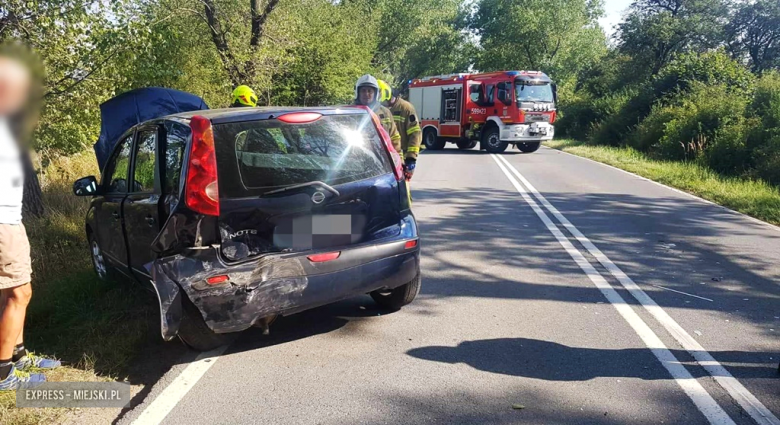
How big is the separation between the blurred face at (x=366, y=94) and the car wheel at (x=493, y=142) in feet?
58.7

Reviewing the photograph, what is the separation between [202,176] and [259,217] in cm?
43

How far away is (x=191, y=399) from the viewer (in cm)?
358

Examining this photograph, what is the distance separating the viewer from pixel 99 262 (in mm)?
→ 5914

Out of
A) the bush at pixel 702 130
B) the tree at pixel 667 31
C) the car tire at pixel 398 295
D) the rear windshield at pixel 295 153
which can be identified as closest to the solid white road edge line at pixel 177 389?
the rear windshield at pixel 295 153

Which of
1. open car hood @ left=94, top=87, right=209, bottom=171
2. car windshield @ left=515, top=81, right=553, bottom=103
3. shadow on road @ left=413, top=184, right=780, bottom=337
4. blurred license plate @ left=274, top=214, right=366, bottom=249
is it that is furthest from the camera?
car windshield @ left=515, top=81, right=553, bottom=103

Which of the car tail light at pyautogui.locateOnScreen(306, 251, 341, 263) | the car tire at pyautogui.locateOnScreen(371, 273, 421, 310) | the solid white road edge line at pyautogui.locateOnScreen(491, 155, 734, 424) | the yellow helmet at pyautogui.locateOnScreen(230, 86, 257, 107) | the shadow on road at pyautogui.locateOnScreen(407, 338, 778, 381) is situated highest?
the yellow helmet at pyautogui.locateOnScreen(230, 86, 257, 107)

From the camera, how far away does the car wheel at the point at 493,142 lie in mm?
24375

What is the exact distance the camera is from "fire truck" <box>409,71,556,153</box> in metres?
23.7

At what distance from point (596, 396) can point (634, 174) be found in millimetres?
14296

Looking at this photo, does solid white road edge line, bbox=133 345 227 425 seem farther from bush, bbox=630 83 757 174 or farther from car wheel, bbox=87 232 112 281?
bush, bbox=630 83 757 174

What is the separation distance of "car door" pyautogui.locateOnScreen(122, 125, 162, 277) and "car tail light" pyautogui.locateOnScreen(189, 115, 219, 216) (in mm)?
468

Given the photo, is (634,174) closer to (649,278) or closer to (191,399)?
(649,278)

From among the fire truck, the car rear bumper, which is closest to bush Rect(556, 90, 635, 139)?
the fire truck

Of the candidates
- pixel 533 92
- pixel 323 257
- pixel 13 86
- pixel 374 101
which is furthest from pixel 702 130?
pixel 13 86
